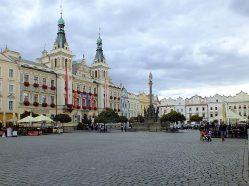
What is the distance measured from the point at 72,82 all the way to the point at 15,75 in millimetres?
17637

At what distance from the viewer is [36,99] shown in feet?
228

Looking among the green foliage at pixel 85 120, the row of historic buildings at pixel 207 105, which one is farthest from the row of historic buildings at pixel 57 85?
the row of historic buildings at pixel 207 105

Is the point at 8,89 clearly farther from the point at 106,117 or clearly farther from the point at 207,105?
the point at 207,105

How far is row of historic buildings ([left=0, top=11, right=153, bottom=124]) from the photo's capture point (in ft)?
207

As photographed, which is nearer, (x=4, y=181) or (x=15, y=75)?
(x=4, y=181)

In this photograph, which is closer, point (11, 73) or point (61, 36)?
point (11, 73)

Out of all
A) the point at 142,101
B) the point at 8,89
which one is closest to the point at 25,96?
the point at 8,89

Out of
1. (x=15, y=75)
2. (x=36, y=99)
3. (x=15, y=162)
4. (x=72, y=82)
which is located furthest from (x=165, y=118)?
(x=15, y=162)

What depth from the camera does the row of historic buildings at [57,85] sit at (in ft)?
207

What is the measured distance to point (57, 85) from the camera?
248 feet

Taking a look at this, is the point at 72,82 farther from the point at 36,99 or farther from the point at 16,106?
the point at 16,106

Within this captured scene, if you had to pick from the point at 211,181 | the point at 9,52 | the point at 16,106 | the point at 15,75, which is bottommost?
the point at 211,181

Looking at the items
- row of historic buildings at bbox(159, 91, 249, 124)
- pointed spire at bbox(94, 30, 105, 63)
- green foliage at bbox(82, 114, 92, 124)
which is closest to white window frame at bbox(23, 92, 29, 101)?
green foliage at bbox(82, 114, 92, 124)

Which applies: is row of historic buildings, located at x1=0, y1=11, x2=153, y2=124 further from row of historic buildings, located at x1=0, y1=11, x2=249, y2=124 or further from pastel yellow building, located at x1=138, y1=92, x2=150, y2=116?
pastel yellow building, located at x1=138, y1=92, x2=150, y2=116
